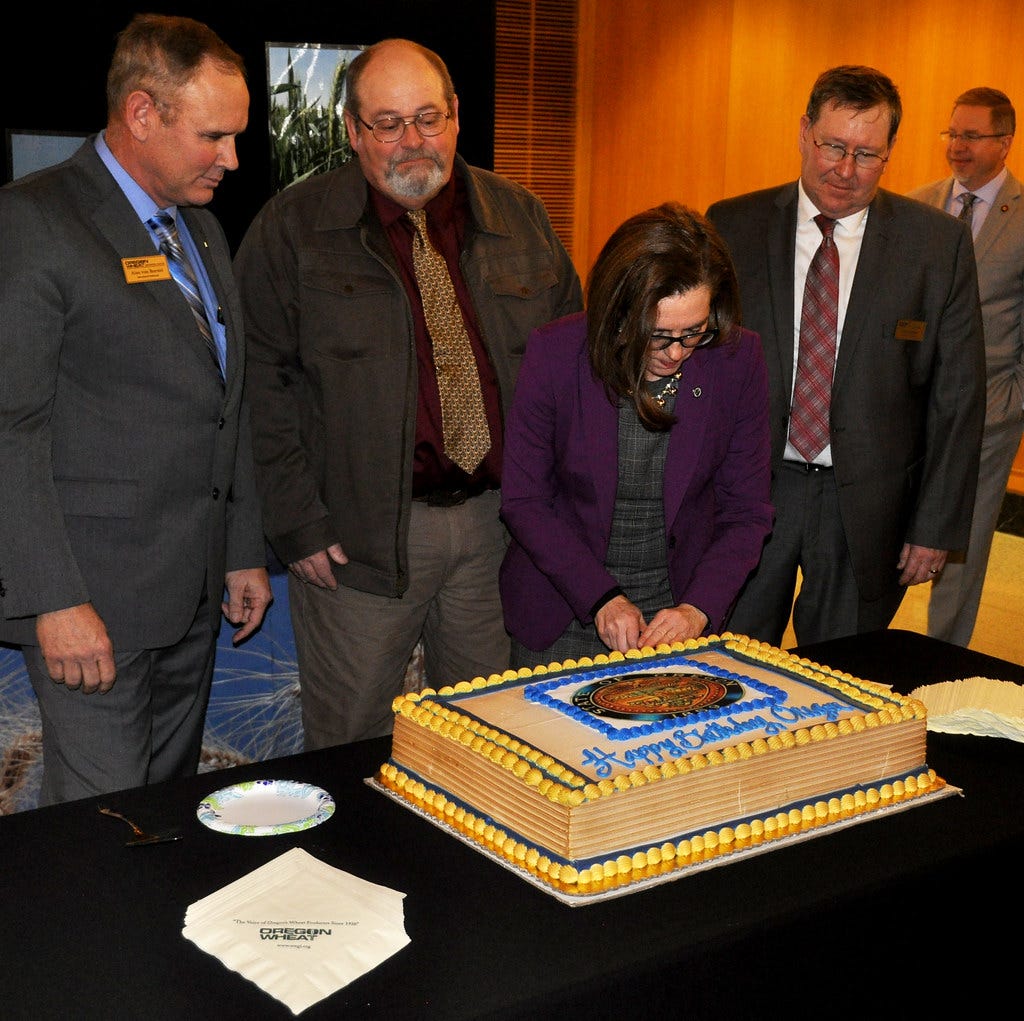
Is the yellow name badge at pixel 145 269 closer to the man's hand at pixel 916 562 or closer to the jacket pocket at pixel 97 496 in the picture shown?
the jacket pocket at pixel 97 496

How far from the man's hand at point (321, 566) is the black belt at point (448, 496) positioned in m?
0.20

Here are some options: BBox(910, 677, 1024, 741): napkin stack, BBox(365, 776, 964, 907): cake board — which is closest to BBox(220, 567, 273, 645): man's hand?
BBox(365, 776, 964, 907): cake board

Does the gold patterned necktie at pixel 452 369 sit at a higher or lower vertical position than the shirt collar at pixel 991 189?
lower

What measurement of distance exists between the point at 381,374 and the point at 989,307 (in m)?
2.55

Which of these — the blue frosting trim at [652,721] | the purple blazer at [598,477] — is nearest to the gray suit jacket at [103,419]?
the purple blazer at [598,477]

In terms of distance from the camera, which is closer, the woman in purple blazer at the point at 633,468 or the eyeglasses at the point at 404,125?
the woman in purple blazer at the point at 633,468

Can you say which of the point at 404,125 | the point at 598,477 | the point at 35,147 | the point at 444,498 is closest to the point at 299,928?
the point at 598,477

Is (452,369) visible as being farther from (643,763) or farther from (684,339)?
(643,763)

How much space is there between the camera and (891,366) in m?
2.90

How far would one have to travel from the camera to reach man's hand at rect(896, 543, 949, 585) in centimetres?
305

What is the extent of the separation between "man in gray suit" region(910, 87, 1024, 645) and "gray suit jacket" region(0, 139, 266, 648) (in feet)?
9.34

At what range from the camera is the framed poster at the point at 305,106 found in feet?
16.8

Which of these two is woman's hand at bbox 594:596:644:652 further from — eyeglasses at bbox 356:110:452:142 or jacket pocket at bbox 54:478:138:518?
eyeglasses at bbox 356:110:452:142

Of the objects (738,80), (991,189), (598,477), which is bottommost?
(598,477)
